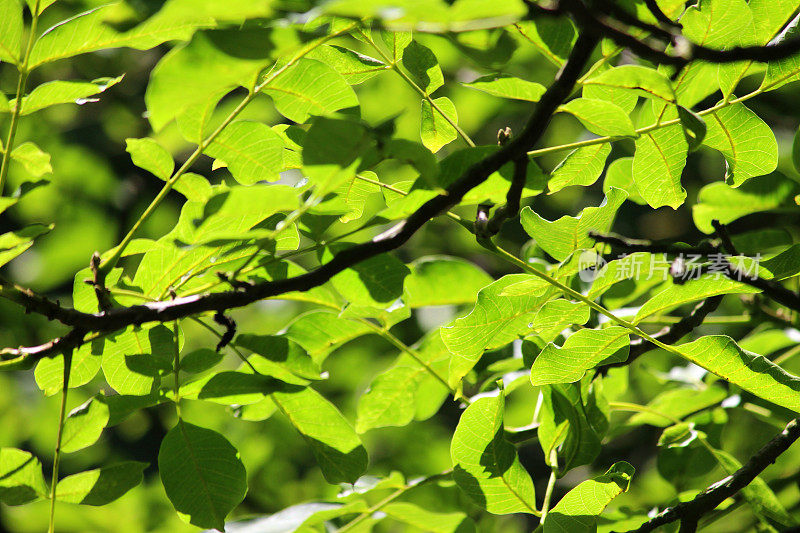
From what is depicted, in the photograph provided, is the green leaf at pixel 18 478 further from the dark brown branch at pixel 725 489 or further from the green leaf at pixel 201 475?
the dark brown branch at pixel 725 489

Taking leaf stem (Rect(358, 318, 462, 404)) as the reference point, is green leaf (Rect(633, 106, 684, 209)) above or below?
above

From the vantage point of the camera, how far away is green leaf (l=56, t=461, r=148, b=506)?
119 cm

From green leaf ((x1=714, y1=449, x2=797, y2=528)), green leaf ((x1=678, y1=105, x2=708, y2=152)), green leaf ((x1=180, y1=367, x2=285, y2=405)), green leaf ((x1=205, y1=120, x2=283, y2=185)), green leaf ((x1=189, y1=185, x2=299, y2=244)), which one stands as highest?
green leaf ((x1=678, y1=105, x2=708, y2=152))

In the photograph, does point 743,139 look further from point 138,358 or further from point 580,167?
point 138,358

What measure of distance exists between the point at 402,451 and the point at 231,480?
2.14 meters

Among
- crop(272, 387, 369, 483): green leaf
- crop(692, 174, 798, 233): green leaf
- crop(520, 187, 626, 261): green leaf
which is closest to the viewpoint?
crop(520, 187, 626, 261): green leaf

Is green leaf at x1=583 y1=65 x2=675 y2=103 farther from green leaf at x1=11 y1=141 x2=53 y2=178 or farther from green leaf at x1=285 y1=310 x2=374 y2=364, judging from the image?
green leaf at x1=11 y1=141 x2=53 y2=178

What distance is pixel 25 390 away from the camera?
3.43 m

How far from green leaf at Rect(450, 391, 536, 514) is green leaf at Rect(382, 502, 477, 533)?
8.7 inches

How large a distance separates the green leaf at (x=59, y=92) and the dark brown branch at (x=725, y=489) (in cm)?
119

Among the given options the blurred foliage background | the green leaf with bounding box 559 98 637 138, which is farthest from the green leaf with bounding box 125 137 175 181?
the blurred foliage background

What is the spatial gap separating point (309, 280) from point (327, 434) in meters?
0.40

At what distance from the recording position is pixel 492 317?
1.10m

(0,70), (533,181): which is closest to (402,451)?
(533,181)
